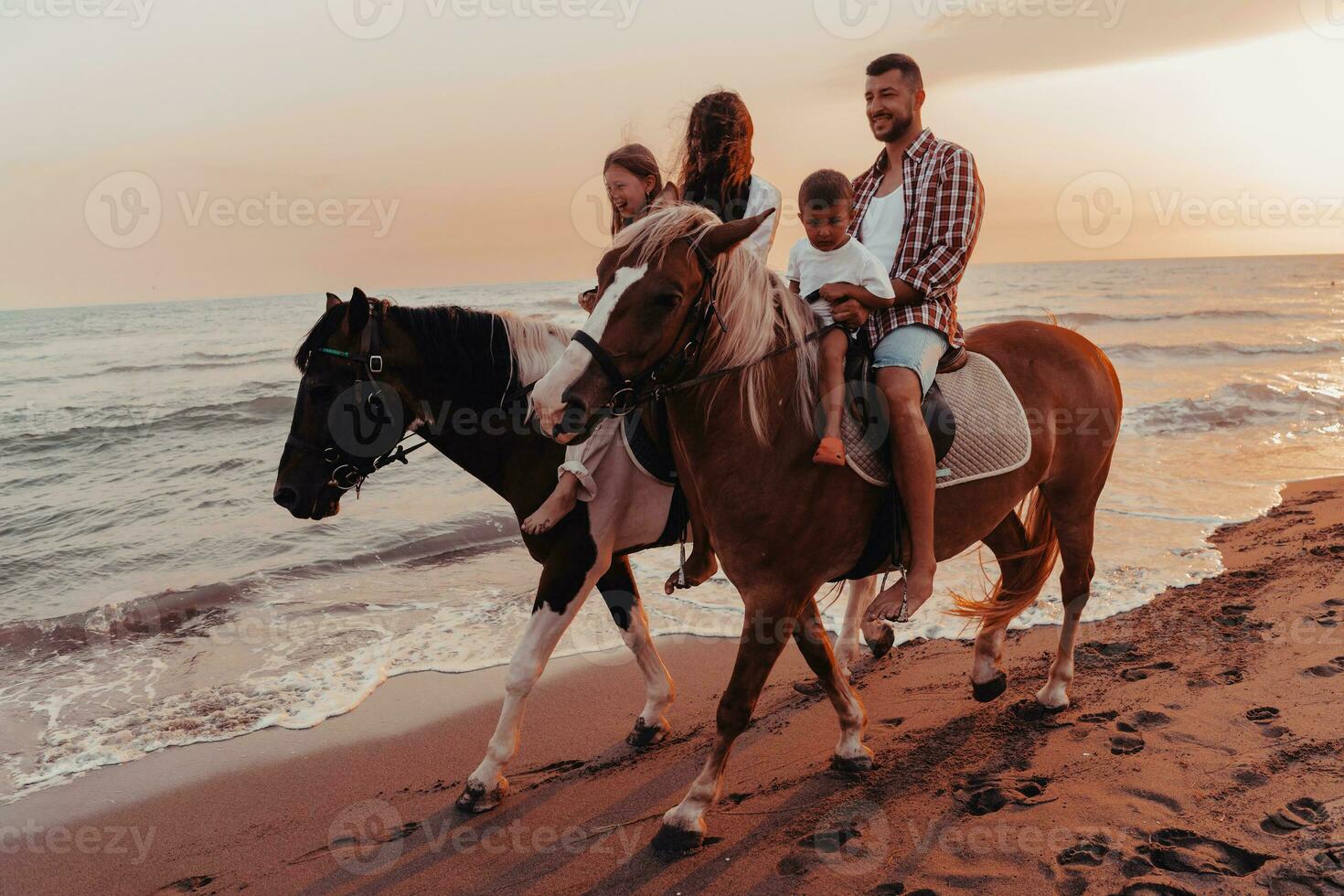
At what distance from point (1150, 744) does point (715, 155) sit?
10.1ft

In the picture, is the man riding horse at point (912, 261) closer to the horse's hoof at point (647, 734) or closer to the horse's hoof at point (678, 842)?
the horse's hoof at point (678, 842)

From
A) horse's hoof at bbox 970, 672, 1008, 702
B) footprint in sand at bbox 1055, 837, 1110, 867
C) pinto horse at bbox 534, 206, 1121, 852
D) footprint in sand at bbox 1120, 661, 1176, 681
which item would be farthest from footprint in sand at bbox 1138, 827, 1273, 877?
footprint in sand at bbox 1120, 661, 1176, 681

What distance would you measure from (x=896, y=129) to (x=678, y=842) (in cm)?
296

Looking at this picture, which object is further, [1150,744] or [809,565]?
[1150,744]

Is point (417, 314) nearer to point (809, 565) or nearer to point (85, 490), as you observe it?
point (809, 565)

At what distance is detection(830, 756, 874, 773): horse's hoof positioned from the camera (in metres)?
3.68

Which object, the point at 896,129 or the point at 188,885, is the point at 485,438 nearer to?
the point at 188,885

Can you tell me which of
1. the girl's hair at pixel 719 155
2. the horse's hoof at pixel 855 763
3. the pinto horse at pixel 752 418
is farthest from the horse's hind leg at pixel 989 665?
the girl's hair at pixel 719 155

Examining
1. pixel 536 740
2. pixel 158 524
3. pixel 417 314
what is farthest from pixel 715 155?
pixel 158 524

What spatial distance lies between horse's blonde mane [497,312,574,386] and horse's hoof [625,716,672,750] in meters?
1.81

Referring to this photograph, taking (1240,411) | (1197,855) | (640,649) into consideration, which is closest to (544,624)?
(640,649)

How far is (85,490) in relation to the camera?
10.4 meters

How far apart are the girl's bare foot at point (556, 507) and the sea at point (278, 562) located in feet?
5.55

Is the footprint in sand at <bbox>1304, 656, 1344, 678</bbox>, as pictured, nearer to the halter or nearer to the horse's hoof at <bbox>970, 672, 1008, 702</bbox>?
the horse's hoof at <bbox>970, 672, 1008, 702</bbox>
